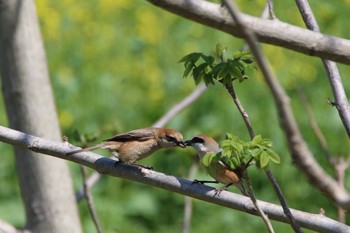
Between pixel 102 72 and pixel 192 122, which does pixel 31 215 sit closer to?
pixel 192 122

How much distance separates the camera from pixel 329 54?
1646 mm

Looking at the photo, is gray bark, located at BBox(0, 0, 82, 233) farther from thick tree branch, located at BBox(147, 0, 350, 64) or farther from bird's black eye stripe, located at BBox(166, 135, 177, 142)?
thick tree branch, located at BBox(147, 0, 350, 64)

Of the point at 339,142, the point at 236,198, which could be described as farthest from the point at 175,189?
the point at 339,142

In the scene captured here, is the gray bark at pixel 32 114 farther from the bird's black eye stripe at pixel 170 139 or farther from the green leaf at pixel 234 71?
the green leaf at pixel 234 71

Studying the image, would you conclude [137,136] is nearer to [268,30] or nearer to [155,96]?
[268,30]

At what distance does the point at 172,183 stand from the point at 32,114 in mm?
1329

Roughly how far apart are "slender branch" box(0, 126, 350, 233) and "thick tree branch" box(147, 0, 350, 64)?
0.77m

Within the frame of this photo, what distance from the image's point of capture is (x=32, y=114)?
3.61m

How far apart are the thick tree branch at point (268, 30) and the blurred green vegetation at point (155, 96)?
450 cm

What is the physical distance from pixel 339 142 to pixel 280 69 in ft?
4.02

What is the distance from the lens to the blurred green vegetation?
688 centimetres

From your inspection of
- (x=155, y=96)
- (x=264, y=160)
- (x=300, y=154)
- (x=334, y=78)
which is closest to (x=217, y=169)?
(x=334, y=78)

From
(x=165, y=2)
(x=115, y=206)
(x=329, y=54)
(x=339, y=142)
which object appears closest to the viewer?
(x=165, y=2)

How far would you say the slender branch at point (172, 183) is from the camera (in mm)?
2307
